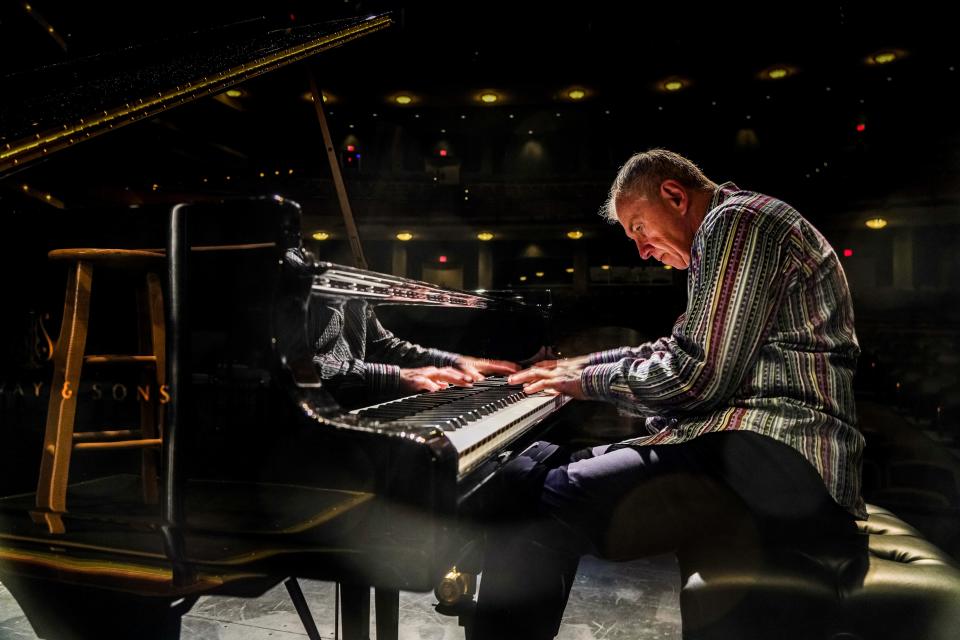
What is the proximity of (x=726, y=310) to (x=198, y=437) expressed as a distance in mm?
1107

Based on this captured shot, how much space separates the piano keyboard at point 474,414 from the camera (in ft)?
3.92

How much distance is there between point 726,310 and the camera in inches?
49.8

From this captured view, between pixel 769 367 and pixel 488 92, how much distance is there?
15.1m

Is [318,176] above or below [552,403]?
above

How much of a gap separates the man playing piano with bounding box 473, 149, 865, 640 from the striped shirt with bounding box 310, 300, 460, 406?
508mm

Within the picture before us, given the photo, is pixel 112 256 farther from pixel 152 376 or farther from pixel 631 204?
pixel 631 204

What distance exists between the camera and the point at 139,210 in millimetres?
1215

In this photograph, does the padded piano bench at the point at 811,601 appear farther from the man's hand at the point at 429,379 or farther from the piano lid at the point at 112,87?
the piano lid at the point at 112,87

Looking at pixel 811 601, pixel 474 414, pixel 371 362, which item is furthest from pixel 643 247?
pixel 811 601

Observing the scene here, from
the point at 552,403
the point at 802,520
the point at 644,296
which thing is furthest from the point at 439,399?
the point at 644,296

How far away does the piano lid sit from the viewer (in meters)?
1.38

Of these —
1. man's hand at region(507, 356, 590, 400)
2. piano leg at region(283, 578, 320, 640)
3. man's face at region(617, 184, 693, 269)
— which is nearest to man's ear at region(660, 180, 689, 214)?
man's face at region(617, 184, 693, 269)

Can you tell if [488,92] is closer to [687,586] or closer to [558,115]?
[558,115]

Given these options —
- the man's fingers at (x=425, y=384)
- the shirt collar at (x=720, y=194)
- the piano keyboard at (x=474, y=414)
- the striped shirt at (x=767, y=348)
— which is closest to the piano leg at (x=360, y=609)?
the piano keyboard at (x=474, y=414)
